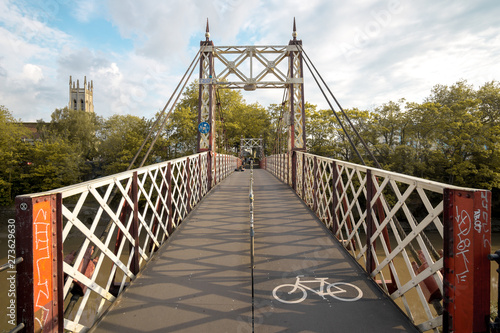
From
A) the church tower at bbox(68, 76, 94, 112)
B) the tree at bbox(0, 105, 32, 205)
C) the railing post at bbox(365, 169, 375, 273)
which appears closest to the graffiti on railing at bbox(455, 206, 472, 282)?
the railing post at bbox(365, 169, 375, 273)

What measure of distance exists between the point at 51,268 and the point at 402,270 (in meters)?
17.2

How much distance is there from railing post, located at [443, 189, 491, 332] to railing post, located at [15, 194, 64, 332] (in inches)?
102

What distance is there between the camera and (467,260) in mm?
1865

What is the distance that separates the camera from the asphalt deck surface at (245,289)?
7.67 feet

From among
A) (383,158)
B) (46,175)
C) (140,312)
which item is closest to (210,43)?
(140,312)

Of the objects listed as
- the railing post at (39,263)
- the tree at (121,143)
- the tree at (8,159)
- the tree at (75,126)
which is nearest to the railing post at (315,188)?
the railing post at (39,263)

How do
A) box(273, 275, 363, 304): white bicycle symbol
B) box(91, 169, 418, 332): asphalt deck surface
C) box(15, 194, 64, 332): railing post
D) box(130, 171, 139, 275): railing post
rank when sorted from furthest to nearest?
1. box(130, 171, 139, 275): railing post
2. box(273, 275, 363, 304): white bicycle symbol
3. box(91, 169, 418, 332): asphalt deck surface
4. box(15, 194, 64, 332): railing post

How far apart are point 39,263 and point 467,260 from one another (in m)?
2.72

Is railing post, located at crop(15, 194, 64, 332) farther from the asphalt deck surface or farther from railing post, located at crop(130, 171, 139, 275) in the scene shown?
railing post, located at crop(130, 171, 139, 275)

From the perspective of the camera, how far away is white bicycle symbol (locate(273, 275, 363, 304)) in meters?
2.71

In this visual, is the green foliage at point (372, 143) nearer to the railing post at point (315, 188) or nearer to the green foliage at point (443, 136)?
the green foliage at point (443, 136)

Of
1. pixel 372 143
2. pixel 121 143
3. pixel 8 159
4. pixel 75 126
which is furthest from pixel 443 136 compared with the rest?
pixel 75 126

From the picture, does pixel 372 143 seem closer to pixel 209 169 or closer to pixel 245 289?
pixel 209 169

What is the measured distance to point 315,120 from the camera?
29500 mm
